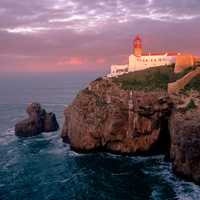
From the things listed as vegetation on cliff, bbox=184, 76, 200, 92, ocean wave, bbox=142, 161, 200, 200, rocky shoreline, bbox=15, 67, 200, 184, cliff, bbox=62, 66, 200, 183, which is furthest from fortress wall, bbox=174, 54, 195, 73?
ocean wave, bbox=142, 161, 200, 200

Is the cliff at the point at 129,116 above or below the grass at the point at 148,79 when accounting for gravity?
below

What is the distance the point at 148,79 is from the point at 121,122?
14534 millimetres

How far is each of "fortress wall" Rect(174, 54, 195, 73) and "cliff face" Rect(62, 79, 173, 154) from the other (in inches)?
725

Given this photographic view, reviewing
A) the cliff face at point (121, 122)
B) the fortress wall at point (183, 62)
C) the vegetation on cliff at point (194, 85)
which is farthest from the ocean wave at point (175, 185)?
the fortress wall at point (183, 62)

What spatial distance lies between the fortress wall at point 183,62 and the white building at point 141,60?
8677 millimetres

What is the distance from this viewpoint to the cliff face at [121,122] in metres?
67.0

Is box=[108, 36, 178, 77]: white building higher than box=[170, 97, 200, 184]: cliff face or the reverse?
higher

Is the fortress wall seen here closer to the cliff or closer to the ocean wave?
the cliff

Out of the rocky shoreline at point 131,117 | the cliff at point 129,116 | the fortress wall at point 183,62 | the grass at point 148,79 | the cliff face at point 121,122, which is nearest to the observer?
the rocky shoreline at point 131,117

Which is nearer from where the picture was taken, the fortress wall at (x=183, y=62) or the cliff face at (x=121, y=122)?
the cliff face at (x=121, y=122)

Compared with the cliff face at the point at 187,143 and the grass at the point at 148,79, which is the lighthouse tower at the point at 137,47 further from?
the cliff face at the point at 187,143

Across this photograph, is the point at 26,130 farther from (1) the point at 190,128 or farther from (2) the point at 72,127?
(1) the point at 190,128

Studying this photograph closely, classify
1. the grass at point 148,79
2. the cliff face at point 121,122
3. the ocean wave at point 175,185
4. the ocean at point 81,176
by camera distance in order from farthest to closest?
the grass at point 148,79, the cliff face at point 121,122, the ocean at point 81,176, the ocean wave at point 175,185

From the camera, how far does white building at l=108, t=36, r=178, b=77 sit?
3831 inches
